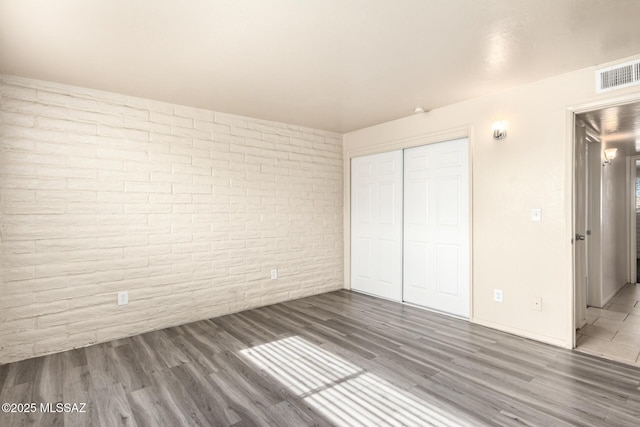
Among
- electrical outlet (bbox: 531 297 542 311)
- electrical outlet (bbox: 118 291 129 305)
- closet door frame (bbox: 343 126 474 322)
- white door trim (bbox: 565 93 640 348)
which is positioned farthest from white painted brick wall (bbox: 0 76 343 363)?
white door trim (bbox: 565 93 640 348)

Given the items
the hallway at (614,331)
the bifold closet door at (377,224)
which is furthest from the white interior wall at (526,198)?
the bifold closet door at (377,224)

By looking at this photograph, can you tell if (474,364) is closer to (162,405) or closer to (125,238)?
(162,405)

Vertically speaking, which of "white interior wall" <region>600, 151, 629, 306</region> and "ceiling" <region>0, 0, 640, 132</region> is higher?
"ceiling" <region>0, 0, 640, 132</region>

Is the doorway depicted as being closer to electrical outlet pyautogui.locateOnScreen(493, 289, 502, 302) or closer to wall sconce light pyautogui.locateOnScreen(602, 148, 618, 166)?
wall sconce light pyautogui.locateOnScreen(602, 148, 618, 166)

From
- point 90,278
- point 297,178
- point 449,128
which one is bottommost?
point 90,278

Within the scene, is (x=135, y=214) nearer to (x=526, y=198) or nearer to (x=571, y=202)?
(x=526, y=198)

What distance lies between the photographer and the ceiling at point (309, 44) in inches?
73.7

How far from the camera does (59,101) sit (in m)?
2.92

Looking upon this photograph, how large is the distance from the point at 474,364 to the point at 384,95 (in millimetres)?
2497

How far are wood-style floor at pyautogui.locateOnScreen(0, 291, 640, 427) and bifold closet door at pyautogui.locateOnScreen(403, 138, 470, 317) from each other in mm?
558

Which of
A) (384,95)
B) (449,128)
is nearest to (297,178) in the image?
(384,95)

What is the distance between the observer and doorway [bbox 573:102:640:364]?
3032 millimetres

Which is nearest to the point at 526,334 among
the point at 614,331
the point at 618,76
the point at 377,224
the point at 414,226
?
the point at 614,331

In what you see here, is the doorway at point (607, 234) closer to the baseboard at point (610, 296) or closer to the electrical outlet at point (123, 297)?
the baseboard at point (610, 296)
